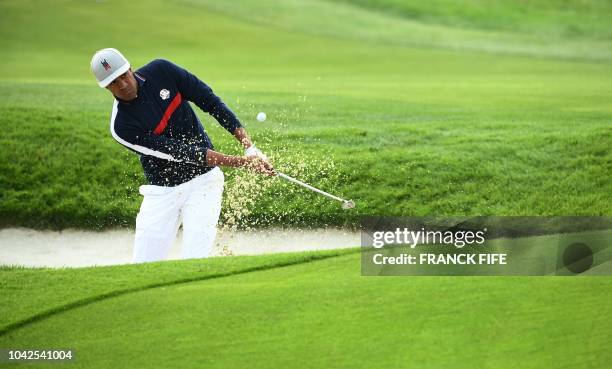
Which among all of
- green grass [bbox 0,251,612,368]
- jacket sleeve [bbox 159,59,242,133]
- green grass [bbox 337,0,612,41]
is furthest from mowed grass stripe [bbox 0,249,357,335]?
green grass [bbox 337,0,612,41]

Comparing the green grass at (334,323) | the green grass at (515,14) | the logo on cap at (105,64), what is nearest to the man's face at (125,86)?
the logo on cap at (105,64)

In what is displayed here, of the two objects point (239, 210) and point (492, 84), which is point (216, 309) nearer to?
point (239, 210)

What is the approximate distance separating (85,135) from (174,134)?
A: 4.13m

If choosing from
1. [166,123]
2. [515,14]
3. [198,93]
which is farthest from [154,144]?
[515,14]

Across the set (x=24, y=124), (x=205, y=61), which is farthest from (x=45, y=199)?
(x=205, y=61)

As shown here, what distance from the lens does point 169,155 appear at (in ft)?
23.8

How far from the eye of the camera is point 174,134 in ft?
24.8

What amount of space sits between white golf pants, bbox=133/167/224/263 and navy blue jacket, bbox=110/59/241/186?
9 centimetres

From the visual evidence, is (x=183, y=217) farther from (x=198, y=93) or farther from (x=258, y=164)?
(x=198, y=93)

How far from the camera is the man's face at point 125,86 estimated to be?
7082 mm

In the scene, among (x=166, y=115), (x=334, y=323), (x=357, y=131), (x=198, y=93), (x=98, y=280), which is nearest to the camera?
(x=334, y=323)

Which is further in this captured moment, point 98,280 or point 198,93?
point 198,93

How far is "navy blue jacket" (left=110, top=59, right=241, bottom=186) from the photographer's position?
7.27m

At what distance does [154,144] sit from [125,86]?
506 mm
